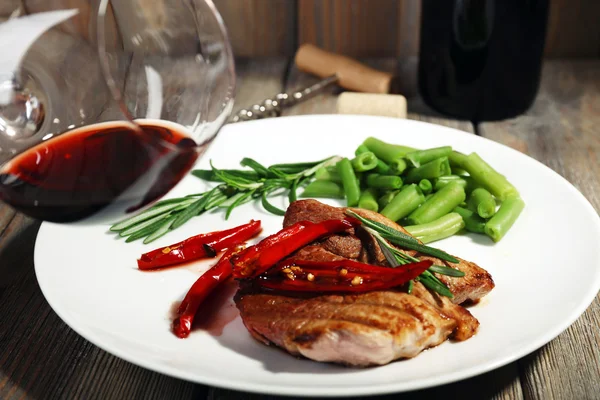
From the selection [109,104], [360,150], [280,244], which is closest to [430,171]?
[360,150]

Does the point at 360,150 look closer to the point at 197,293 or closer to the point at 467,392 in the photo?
the point at 197,293

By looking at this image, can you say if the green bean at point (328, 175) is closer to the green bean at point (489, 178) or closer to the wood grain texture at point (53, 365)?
the green bean at point (489, 178)

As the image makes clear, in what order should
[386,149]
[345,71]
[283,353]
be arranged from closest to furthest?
[283,353] < [386,149] < [345,71]

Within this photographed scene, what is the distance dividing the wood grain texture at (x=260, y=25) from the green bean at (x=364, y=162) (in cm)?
164

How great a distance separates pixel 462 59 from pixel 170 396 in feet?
5.74

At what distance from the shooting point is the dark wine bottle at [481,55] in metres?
2.54

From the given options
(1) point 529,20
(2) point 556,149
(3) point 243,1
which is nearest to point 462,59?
(1) point 529,20

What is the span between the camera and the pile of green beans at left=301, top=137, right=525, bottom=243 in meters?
1.84

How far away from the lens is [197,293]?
1539mm

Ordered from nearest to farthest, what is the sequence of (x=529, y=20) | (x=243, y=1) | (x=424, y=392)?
(x=424, y=392), (x=529, y=20), (x=243, y=1)

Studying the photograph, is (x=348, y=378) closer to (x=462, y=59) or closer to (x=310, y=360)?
(x=310, y=360)

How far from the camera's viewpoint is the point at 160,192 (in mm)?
1280

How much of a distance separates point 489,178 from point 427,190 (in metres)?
0.17

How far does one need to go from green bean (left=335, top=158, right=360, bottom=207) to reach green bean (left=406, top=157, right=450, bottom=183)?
160 millimetres
